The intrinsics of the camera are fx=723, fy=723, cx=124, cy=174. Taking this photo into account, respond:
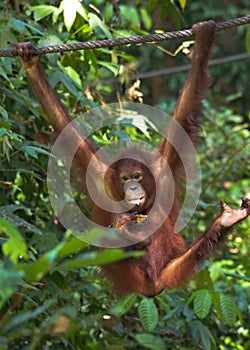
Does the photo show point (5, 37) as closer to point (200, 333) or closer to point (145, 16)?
point (200, 333)

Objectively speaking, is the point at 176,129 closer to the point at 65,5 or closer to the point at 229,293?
the point at 65,5

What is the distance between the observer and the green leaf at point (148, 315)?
3332 millimetres

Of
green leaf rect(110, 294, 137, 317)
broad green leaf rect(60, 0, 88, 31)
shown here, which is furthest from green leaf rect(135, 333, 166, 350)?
broad green leaf rect(60, 0, 88, 31)

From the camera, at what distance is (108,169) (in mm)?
3475

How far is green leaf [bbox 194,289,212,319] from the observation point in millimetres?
3268

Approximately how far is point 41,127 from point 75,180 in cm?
54

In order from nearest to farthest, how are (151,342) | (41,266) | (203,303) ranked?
(41,266) → (203,303) → (151,342)

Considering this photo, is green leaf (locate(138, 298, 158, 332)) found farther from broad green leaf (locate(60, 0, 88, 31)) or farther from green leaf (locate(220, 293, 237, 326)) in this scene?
broad green leaf (locate(60, 0, 88, 31))

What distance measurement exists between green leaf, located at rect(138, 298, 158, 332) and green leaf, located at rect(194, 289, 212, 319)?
8.0 inches

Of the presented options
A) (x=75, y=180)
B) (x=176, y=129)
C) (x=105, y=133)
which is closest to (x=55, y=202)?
(x=75, y=180)

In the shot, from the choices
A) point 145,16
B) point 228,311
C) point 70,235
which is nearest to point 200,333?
point 228,311

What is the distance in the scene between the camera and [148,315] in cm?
336

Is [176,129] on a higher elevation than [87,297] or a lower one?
higher

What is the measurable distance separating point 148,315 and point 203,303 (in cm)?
27
